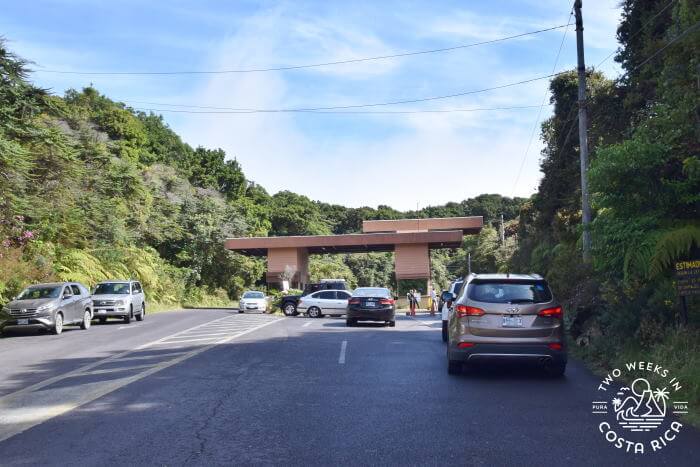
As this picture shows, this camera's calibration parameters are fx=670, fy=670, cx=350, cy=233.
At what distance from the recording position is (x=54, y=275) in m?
29.3

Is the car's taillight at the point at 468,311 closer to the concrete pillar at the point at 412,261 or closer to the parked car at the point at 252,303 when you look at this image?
the parked car at the point at 252,303

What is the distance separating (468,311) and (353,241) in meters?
34.6

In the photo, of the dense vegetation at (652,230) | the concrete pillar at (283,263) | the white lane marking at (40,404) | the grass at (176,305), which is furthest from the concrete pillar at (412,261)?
the white lane marking at (40,404)

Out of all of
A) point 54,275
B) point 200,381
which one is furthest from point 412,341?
point 54,275

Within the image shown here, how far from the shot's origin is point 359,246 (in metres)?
46.6

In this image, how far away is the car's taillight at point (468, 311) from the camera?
10.6 m

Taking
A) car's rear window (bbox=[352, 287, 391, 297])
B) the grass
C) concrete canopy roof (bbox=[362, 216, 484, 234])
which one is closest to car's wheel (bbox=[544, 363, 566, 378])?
car's rear window (bbox=[352, 287, 391, 297])

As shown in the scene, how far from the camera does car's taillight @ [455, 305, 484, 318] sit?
1060cm

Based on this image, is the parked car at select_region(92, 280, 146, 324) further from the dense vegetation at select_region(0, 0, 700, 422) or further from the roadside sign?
the roadside sign

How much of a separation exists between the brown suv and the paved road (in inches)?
18.1

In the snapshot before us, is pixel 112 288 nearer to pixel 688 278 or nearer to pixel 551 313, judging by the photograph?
pixel 551 313

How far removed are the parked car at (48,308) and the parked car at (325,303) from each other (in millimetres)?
11136

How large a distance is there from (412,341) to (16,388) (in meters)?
9.99

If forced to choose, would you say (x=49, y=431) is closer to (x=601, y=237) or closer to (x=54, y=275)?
(x=601, y=237)
